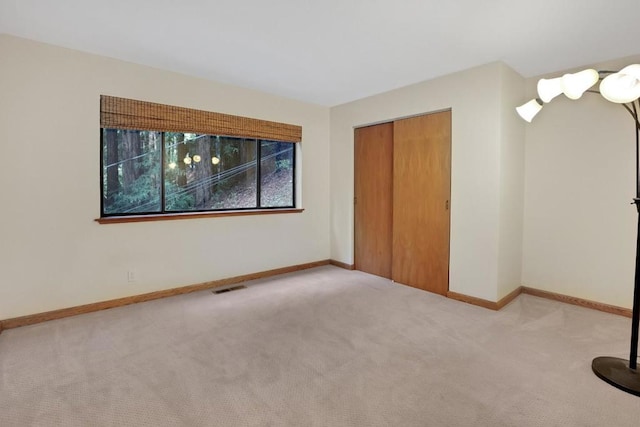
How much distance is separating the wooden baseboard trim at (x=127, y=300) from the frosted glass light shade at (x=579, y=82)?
353cm

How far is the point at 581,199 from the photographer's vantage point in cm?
321

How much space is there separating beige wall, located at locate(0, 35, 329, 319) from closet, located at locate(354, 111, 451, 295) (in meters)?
1.88

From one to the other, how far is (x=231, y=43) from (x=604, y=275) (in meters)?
4.03

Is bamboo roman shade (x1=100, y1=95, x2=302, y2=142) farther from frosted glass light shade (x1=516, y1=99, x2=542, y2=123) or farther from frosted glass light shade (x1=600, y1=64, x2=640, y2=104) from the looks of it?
frosted glass light shade (x1=600, y1=64, x2=640, y2=104)

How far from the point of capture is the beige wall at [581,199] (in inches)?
117

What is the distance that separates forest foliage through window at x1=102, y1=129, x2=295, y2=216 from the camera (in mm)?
3260

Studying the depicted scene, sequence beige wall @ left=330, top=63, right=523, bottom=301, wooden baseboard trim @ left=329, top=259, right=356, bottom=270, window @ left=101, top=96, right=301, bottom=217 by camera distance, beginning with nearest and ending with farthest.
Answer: beige wall @ left=330, top=63, right=523, bottom=301 < window @ left=101, top=96, right=301, bottom=217 < wooden baseboard trim @ left=329, top=259, right=356, bottom=270

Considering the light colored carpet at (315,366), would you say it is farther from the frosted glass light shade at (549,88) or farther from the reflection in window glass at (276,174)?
the frosted glass light shade at (549,88)

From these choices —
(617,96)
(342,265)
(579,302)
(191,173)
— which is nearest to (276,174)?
(191,173)

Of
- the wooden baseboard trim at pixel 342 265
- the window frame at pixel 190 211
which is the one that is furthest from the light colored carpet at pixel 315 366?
the wooden baseboard trim at pixel 342 265

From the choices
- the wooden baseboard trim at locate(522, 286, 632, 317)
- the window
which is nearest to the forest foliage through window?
the window

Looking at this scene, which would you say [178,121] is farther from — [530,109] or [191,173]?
[530,109]

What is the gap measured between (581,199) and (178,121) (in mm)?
4173

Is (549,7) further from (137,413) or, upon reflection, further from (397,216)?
(137,413)
